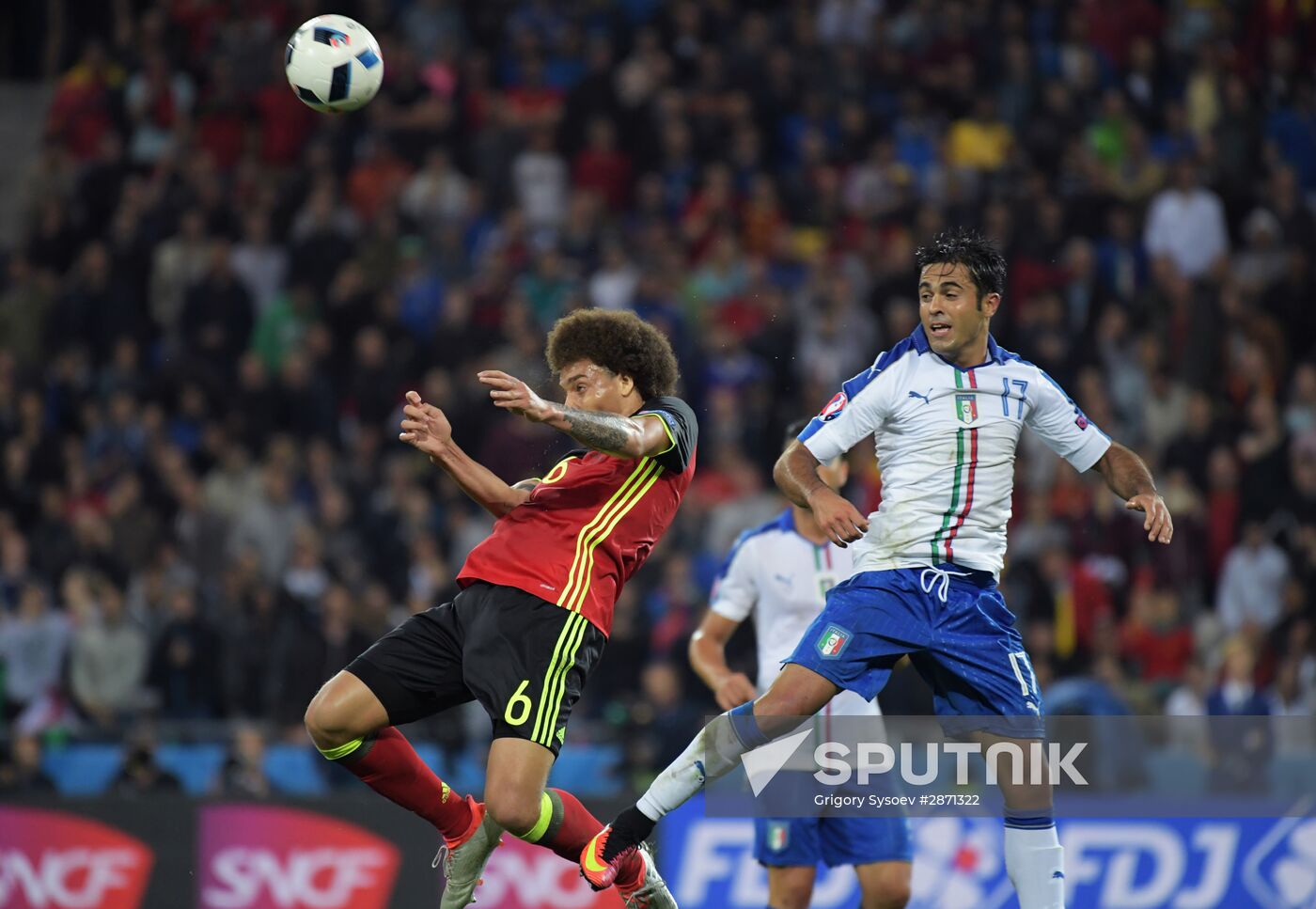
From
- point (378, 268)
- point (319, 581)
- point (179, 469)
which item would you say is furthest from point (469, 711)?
point (378, 268)

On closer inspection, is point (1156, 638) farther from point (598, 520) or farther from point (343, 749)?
point (343, 749)

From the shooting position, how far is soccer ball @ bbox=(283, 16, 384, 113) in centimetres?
797

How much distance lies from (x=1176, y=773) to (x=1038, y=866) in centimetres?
420

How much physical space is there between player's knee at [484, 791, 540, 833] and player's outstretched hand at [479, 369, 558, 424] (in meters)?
1.36

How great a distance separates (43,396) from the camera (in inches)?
581

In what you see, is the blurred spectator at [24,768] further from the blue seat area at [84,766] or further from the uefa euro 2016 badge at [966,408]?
the uefa euro 2016 badge at [966,408]

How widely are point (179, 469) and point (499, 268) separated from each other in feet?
9.78

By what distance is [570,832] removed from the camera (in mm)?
6699

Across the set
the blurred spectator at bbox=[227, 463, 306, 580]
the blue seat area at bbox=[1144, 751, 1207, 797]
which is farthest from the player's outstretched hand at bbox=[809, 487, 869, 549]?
the blurred spectator at bbox=[227, 463, 306, 580]

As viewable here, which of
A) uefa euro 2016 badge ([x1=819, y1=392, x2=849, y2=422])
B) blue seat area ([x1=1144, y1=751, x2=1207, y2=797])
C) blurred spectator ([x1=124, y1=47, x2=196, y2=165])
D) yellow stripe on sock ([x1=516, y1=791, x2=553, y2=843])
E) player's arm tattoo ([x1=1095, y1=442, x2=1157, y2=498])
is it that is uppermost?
blurred spectator ([x1=124, y1=47, x2=196, y2=165])

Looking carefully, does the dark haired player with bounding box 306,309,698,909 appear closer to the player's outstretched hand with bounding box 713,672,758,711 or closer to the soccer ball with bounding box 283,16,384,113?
the player's outstretched hand with bounding box 713,672,758,711

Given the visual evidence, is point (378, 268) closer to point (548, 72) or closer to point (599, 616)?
point (548, 72)

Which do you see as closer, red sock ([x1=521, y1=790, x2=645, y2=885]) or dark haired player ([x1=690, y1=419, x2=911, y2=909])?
red sock ([x1=521, y1=790, x2=645, y2=885])

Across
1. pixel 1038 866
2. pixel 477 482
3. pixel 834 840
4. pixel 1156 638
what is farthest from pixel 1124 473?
pixel 1156 638
